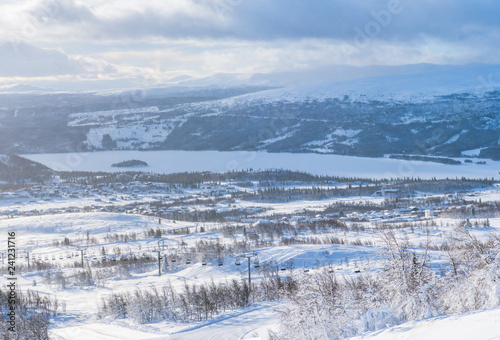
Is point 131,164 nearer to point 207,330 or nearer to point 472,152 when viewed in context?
point 472,152

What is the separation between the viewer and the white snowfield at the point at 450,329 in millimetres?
8828

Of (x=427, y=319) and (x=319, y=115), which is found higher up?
(x=319, y=115)

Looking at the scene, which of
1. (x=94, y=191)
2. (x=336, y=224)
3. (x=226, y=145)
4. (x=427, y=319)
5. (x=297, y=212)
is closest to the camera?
(x=427, y=319)

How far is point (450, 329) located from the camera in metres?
9.52

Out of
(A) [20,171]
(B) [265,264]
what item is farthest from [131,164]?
(B) [265,264]

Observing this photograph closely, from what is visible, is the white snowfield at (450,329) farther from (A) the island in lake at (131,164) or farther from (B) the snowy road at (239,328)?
(A) the island in lake at (131,164)

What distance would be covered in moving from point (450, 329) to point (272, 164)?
354ft

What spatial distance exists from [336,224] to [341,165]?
72991 millimetres

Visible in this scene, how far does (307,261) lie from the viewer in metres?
26.3

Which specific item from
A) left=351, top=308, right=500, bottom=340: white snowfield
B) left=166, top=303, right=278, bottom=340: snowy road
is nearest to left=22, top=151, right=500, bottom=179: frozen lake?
left=166, top=303, right=278, bottom=340: snowy road

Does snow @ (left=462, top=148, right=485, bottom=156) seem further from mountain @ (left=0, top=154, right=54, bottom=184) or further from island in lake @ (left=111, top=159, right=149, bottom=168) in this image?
mountain @ (left=0, top=154, right=54, bottom=184)

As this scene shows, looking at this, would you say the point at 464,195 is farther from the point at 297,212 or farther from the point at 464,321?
the point at 464,321

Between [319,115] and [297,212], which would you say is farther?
[319,115]

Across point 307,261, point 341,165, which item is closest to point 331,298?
point 307,261
